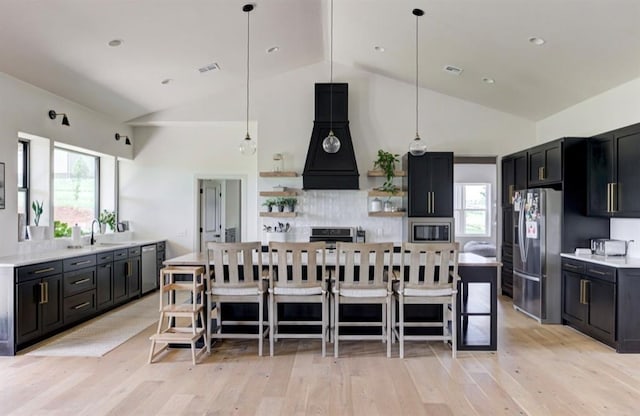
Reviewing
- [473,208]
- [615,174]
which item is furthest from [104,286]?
[473,208]

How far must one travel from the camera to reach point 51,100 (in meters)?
5.23

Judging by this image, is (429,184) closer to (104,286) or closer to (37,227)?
(104,286)

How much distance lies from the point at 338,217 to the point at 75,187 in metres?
4.18

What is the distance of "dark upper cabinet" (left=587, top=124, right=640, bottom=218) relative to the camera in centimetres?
427

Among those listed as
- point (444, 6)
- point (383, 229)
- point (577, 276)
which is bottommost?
point (577, 276)

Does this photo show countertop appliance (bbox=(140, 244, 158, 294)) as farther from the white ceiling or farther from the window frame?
the white ceiling

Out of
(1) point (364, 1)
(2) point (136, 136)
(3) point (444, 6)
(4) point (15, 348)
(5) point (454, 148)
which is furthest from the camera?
(2) point (136, 136)

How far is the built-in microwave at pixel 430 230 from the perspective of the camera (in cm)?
651

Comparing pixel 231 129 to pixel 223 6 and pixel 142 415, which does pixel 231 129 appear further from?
pixel 142 415

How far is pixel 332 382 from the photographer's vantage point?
3334 millimetres

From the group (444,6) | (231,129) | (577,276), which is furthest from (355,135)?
(577,276)

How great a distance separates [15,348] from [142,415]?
2061mm

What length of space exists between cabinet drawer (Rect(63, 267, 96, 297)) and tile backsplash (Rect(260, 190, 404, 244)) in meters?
2.66

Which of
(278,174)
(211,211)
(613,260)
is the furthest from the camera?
(211,211)
